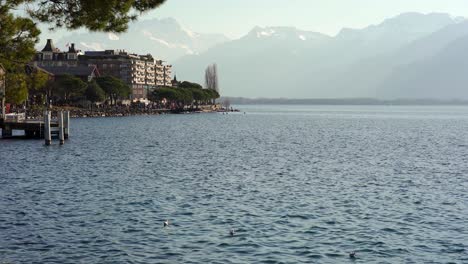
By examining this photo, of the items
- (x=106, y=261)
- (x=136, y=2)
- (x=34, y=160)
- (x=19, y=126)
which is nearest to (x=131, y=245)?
(x=106, y=261)

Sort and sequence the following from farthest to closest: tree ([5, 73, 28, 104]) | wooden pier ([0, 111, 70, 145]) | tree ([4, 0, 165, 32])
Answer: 1. wooden pier ([0, 111, 70, 145])
2. tree ([5, 73, 28, 104])
3. tree ([4, 0, 165, 32])

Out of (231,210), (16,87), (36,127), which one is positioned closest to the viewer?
(231,210)

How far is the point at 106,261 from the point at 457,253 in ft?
48.9

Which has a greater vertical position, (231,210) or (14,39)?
(14,39)

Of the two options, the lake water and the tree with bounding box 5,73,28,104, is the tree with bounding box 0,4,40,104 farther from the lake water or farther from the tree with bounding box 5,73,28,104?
the lake water

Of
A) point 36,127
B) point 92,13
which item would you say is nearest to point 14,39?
point 92,13

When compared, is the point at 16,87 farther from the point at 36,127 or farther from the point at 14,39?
the point at 36,127

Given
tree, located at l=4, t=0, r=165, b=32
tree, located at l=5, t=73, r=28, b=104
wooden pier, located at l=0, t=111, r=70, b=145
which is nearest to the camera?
tree, located at l=4, t=0, r=165, b=32

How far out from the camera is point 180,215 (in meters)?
35.5

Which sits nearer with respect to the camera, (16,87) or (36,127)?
(16,87)

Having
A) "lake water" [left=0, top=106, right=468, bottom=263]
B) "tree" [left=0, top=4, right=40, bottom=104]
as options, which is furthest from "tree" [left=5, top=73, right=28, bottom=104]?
"lake water" [left=0, top=106, right=468, bottom=263]

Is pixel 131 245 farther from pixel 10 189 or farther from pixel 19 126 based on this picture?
pixel 19 126

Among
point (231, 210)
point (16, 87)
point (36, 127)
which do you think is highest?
point (16, 87)

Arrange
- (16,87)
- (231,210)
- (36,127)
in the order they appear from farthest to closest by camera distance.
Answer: (36,127) → (16,87) → (231,210)
